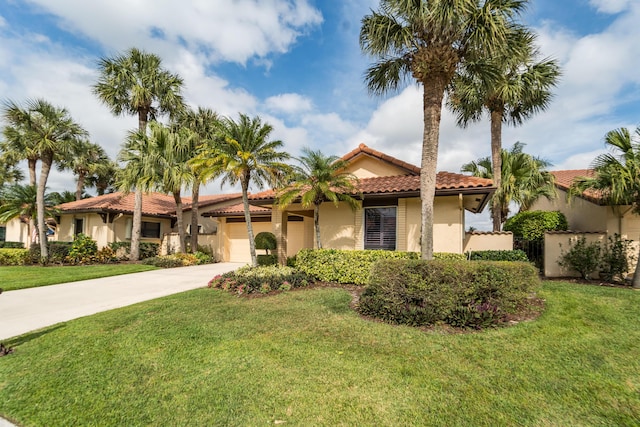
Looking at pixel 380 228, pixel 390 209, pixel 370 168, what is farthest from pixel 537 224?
pixel 370 168

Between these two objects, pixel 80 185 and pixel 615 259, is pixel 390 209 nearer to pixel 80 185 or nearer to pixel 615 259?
pixel 615 259

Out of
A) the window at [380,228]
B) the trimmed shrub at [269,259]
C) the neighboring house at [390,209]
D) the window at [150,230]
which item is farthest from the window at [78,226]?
the window at [380,228]

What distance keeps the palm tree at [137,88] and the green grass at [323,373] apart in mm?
13645

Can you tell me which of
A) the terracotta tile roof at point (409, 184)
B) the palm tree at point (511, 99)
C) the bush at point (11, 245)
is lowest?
the bush at point (11, 245)

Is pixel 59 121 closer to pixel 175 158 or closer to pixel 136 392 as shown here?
pixel 175 158

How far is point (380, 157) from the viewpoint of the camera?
43.3ft

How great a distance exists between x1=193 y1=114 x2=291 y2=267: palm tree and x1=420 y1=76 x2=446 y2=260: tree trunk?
17.2 ft

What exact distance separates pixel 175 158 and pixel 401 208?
1264 centimetres

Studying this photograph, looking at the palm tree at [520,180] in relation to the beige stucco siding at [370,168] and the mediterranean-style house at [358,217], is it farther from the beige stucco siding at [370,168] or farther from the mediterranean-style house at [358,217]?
the beige stucco siding at [370,168]

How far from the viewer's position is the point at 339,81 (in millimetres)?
12234

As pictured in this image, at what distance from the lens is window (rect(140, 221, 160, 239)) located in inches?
825

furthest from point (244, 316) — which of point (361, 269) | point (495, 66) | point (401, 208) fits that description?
point (495, 66)

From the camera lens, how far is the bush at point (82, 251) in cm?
1698

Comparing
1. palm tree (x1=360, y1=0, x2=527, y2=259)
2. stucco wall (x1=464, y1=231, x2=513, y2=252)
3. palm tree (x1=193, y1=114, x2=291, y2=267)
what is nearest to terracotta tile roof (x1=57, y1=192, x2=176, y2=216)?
palm tree (x1=193, y1=114, x2=291, y2=267)
